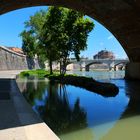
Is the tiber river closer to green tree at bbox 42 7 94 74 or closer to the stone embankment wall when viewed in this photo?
green tree at bbox 42 7 94 74

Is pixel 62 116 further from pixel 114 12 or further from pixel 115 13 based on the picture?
pixel 115 13

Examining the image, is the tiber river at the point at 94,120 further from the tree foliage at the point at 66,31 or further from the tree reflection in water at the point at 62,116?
the tree foliage at the point at 66,31

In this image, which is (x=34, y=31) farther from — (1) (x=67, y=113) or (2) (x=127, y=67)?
(1) (x=67, y=113)

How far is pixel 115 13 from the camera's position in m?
30.8

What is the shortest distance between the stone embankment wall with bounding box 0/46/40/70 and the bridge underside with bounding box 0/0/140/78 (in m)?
28.6

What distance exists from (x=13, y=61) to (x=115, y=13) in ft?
137

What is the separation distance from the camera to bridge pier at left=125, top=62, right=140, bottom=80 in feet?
120

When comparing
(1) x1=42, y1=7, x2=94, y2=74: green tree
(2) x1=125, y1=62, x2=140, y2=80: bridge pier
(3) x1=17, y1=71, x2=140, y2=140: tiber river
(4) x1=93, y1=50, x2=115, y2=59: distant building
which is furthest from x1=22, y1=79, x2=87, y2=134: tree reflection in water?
(4) x1=93, y1=50, x2=115, y2=59: distant building

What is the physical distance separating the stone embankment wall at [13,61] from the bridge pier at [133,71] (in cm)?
2778

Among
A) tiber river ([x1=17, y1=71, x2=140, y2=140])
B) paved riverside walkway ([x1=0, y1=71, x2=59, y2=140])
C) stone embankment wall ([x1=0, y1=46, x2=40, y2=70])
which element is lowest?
tiber river ([x1=17, y1=71, x2=140, y2=140])

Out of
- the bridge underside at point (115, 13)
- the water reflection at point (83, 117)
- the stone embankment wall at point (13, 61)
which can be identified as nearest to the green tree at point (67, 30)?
the bridge underside at point (115, 13)

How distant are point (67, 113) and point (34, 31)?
4665cm

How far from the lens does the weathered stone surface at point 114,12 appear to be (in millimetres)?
28156

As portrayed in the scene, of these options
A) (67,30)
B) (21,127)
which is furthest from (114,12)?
(21,127)
